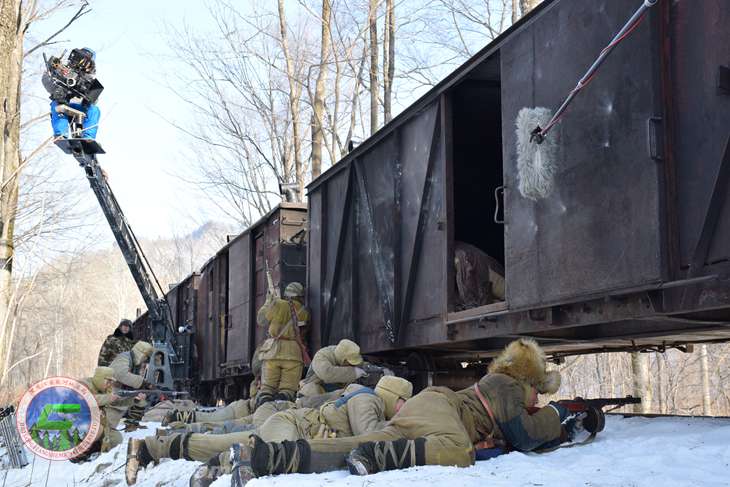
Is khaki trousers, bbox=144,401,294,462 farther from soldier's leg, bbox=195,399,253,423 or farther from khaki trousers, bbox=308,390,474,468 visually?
soldier's leg, bbox=195,399,253,423

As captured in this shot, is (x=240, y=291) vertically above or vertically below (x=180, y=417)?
above

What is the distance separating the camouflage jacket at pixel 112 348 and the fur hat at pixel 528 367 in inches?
346

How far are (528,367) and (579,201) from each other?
1.18 metres

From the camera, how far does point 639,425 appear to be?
576 cm

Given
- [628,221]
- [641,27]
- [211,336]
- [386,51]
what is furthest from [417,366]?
[386,51]

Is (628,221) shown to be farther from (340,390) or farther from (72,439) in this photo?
(72,439)

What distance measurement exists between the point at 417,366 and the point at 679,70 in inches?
184

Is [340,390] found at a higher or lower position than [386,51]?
lower

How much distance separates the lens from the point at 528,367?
5.13 metres

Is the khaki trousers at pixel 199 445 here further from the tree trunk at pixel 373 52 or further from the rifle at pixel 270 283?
the tree trunk at pixel 373 52

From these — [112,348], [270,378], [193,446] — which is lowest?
[193,446]

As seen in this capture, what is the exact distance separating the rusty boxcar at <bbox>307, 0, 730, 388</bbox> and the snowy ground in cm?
72

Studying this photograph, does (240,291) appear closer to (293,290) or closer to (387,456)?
(293,290)

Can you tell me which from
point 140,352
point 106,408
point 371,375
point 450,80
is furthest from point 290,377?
point 450,80
